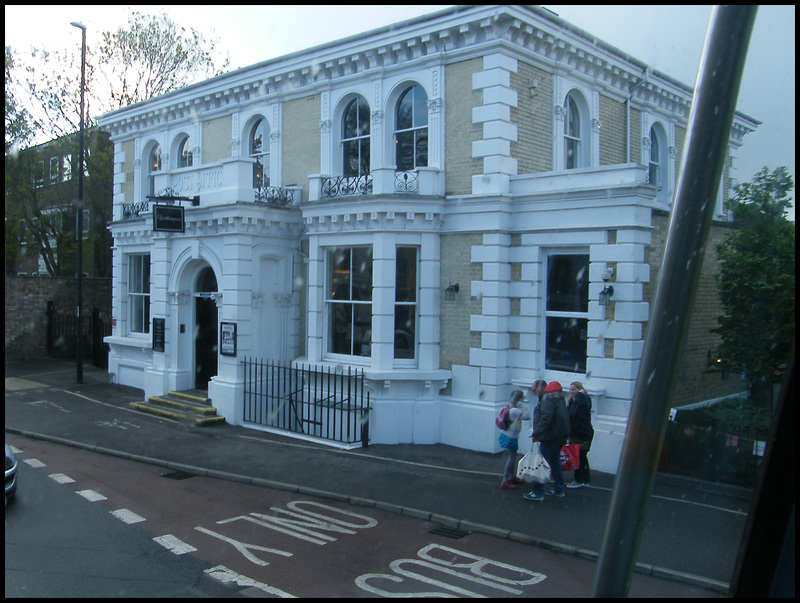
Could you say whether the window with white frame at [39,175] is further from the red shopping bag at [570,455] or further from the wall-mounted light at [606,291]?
the red shopping bag at [570,455]

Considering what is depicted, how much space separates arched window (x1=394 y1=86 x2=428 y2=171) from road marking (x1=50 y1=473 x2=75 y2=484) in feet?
27.5

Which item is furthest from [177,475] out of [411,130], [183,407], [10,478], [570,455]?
[411,130]

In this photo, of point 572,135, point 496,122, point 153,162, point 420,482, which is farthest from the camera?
point 153,162

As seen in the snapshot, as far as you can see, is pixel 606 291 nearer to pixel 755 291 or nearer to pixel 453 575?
pixel 755 291

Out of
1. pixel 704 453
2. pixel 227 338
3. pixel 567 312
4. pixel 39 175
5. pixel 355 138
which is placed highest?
pixel 355 138

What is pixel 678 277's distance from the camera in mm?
2250

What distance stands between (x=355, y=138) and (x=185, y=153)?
22.0ft

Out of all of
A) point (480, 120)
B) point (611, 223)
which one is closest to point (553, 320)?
point (611, 223)

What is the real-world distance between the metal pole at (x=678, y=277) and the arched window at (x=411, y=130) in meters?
11.6

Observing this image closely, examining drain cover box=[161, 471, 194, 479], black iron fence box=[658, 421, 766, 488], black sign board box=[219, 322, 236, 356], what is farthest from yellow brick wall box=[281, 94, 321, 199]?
black iron fence box=[658, 421, 766, 488]

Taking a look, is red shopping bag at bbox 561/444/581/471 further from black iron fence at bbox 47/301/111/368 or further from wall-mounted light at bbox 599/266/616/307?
black iron fence at bbox 47/301/111/368

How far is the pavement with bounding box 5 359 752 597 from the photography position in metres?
7.09

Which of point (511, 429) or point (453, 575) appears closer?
point (453, 575)

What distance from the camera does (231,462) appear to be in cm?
1156
